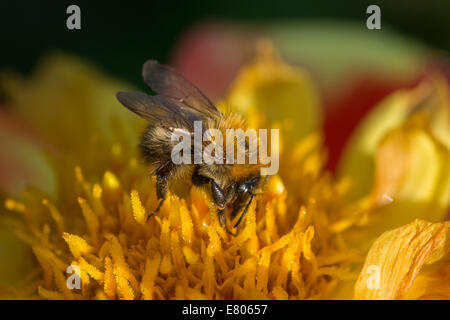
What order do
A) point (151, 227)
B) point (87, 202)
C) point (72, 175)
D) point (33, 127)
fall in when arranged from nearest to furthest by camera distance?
1. point (151, 227)
2. point (87, 202)
3. point (72, 175)
4. point (33, 127)

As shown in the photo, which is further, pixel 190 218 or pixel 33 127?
pixel 33 127

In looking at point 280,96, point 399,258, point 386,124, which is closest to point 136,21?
point 280,96

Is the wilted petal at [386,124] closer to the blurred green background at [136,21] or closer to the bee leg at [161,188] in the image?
the blurred green background at [136,21]

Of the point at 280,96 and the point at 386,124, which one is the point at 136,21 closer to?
the point at 280,96

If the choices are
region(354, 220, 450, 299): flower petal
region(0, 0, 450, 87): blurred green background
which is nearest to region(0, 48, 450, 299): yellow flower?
region(354, 220, 450, 299): flower petal

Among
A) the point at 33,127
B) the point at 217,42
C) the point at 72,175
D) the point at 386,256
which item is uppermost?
the point at 217,42
